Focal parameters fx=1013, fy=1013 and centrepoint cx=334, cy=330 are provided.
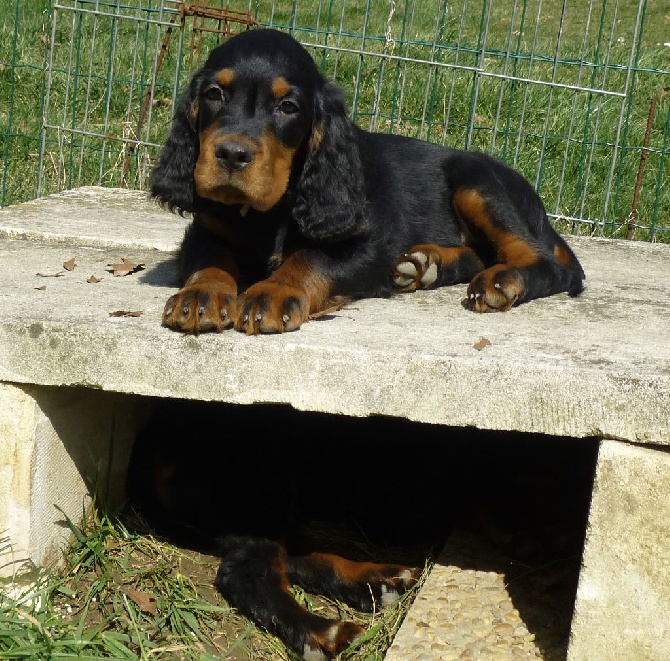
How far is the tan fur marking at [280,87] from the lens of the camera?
3.66m

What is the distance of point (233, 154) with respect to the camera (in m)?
3.43

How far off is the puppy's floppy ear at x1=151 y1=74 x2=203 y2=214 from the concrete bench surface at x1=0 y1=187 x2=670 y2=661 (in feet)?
1.25

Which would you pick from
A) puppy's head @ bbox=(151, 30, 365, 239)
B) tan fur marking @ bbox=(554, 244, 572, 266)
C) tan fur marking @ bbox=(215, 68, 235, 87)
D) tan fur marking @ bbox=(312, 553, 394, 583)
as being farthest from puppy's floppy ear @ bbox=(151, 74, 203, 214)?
tan fur marking @ bbox=(554, 244, 572, 266)

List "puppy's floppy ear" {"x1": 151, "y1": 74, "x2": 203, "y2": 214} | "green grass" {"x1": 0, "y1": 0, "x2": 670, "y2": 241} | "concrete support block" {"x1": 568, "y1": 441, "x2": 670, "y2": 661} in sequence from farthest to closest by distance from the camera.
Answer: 1. "green grass" {"x1": 0, "y1": 0, "x2": 670, "y2": 241}
2. "puppy's floppy ear" {"x1": 151, "y1": 74, "x2": 203, "y2": 214}
3. "concrete support block" {"x1": 568, "y1": 441, "x2": 670, "y2": 661}

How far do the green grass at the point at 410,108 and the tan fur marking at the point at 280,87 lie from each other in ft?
11.3

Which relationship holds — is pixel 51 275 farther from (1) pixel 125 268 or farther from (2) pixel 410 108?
(2) pixel 410 108

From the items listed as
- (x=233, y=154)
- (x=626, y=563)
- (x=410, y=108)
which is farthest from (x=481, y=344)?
(x=410, y=108)

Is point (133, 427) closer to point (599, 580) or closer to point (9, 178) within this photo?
point (599, 580)

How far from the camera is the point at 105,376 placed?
343 cm

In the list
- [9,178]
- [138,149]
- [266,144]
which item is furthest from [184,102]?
[9,178]

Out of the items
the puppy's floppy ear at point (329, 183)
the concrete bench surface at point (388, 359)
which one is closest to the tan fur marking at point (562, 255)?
the concrete bench surface at point (388, 359)

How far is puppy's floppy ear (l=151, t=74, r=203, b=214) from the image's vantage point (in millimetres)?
3967

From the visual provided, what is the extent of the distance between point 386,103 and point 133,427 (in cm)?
540

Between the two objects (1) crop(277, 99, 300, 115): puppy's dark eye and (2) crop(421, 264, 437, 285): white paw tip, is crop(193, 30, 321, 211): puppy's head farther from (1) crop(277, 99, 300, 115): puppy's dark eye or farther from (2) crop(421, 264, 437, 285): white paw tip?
(2) crop(421, 264, 437, 285): white paw tip
